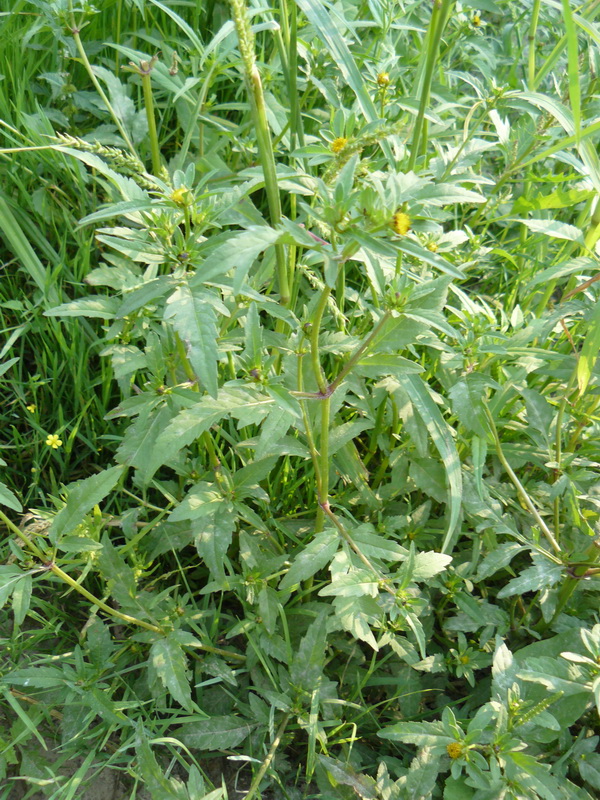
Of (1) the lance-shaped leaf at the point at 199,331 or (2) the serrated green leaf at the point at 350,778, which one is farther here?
(2) the serrated green leaf at the point at 350,778

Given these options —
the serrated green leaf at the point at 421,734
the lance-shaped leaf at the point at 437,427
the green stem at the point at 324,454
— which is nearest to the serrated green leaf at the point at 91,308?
the green stem at the point at 324,454

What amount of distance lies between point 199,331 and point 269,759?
1.13 metres

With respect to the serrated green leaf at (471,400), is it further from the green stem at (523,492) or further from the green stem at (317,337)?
the green stem at (317,337)

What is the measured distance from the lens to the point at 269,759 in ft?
5.63

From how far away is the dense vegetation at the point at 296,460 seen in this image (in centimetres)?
152

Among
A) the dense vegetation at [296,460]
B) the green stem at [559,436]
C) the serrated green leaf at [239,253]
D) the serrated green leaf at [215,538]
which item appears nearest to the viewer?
the serrated green leaf at [239,253]

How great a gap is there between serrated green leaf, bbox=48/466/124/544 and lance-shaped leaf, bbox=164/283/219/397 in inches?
20.0

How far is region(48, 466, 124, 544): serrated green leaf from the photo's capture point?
5.24ft

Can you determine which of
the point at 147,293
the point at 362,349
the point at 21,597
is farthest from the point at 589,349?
the point at 21,597

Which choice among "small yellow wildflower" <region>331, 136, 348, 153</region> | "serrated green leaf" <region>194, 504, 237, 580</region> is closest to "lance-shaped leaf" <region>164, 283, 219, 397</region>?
"small yellow wildflower" <region>331, 136, 348, 153</region>

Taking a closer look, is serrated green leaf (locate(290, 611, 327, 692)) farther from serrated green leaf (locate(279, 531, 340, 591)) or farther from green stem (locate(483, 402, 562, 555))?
green stem (locate(483, 402, 562, 555))

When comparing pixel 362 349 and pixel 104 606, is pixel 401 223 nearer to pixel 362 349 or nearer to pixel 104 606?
pixel 362 349

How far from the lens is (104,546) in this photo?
1.85 metres

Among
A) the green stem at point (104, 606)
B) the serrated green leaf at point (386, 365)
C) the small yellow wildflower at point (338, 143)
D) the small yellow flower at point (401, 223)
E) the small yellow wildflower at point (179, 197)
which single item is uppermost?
the small yellow wildflower at point (338, 143)
